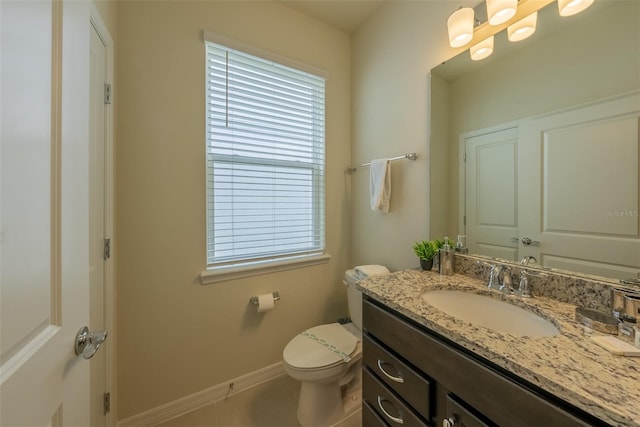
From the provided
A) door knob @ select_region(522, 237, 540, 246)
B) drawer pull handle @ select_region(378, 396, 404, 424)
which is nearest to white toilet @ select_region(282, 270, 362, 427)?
drawer pull handle @ select_region(378, 396, 404, 424)

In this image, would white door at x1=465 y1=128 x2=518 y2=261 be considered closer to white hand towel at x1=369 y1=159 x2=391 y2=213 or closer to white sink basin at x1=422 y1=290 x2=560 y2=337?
white sink basin at x1=422 y1=290 x2=560 y2=337

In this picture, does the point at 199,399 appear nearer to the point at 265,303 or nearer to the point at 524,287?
the point at 265,303

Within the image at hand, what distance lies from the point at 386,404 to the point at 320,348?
19.9 inches

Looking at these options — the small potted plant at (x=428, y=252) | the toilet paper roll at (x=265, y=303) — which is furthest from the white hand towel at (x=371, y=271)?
the toilet paper roll at (x=265, y=303)

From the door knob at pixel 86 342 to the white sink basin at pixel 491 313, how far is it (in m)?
1.08

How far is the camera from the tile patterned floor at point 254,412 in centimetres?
140

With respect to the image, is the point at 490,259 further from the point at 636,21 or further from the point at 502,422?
the point at 636,21

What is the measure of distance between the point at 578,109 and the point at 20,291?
161 cm

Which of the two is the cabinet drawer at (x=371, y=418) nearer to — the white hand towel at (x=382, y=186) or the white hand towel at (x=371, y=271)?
the white hand towel at (x=371, y=271)

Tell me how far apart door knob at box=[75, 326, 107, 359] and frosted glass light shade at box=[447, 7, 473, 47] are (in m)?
1.80

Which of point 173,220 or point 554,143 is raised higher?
point 554,143

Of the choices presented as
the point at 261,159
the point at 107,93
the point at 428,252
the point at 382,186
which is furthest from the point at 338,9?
the point at 428,252

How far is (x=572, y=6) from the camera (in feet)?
2.97

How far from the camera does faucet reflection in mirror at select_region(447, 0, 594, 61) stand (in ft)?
3.17
